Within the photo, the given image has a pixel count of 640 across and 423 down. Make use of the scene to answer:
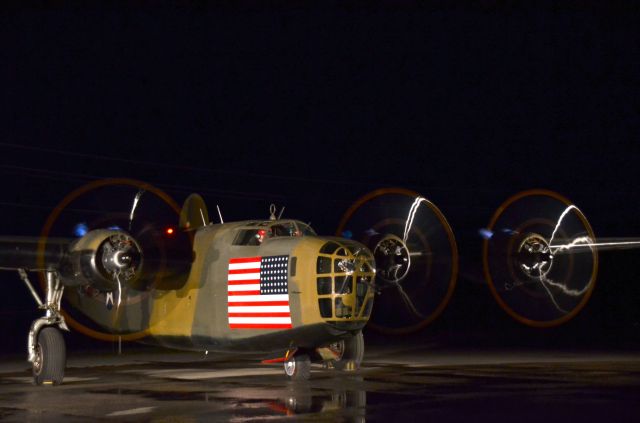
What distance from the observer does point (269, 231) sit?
2102 cm

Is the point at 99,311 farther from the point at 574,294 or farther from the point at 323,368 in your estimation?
the point at 574,294

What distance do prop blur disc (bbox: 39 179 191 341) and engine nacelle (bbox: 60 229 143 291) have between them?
251mm

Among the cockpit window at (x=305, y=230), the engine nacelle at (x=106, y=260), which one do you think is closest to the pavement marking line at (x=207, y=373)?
the engine nacelle at (x=106, y=260)

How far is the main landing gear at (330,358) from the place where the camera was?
2141 cm

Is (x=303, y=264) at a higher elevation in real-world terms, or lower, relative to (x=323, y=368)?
higher

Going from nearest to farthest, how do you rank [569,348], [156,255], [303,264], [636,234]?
1. [303,264]
2. [156,255]
3. [569,348]
4. [636,234]

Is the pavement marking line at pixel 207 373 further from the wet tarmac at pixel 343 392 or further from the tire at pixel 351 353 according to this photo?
the tire at pixel 351 353

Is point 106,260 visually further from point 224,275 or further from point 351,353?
point 351,353

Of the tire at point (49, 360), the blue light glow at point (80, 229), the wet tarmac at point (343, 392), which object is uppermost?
the blue light glow at point (80, 229)

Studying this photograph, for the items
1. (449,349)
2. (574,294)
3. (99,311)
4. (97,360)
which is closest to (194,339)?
(99,311)

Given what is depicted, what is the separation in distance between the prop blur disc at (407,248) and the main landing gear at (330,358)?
932mm

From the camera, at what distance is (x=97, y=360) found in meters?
30.8

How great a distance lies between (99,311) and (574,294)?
46.3 ft

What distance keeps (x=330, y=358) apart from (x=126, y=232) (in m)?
5.73
